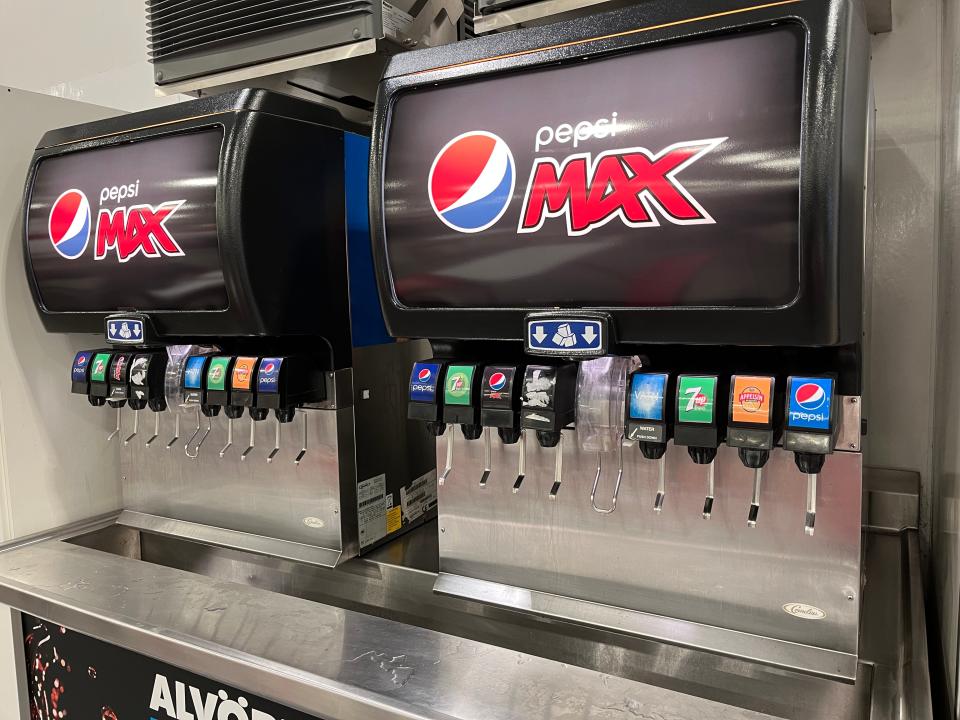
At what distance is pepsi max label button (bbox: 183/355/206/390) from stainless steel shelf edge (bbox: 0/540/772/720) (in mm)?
374

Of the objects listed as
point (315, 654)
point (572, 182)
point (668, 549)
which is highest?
point (572, 182)

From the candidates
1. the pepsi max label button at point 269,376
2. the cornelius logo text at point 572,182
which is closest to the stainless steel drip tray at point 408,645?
the pepsi max label button at point 269,376

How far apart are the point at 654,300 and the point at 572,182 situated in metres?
0.20

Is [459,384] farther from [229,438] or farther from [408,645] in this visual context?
[229,438]

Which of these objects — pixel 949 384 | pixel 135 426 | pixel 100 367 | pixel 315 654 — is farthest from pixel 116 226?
pixel 949 384

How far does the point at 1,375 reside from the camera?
1.75m

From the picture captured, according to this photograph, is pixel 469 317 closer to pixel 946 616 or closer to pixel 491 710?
pixel 491 710

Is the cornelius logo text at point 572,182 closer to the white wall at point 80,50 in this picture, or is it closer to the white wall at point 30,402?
the white wall at point 30,402

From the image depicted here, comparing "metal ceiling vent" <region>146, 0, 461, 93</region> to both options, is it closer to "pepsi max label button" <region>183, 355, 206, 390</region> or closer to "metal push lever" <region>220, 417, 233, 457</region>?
"pepsi max label button" <region>183, 355, 206, 390</region>

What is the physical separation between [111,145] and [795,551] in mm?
1456

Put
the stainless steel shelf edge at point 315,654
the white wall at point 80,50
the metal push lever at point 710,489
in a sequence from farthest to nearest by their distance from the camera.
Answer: the white wall at point 80,50 < the metal push lever at point 710,489 < the stainless steel shelf edge at point 315,654

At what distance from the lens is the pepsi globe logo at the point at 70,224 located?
1.54 metres

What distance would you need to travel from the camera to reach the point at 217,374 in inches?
56.9

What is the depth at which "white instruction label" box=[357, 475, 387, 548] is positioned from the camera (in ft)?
5.28
